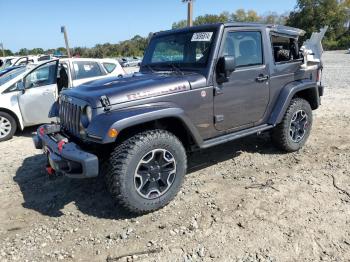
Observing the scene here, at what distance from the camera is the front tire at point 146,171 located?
336cm

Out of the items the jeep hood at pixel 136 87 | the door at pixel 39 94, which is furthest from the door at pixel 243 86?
the door at pixel 39 94

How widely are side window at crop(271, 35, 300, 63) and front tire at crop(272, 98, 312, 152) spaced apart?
637mm

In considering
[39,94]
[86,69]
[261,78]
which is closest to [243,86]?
[261,78]

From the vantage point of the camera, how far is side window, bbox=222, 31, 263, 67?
165 inches

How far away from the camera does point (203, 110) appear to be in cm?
395

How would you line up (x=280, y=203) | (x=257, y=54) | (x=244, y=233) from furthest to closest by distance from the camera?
(x=257, y=54), (x=280, y=203), (x=244, y=233)

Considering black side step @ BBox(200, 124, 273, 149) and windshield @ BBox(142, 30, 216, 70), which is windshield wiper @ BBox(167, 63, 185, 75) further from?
black side step @ BBox(200, 124, 273, 149)

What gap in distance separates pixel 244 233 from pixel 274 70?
2390 millimetres

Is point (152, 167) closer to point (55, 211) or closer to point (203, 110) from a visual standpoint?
point (203, 110)

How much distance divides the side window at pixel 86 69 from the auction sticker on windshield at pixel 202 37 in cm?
356

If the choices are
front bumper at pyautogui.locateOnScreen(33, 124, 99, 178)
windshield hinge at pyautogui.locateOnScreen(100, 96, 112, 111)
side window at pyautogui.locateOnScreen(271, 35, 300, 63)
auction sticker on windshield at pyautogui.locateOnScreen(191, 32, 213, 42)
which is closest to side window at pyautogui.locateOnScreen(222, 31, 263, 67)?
auction sticker on windshield at pyautogui.locateOnScreen(191, 32, 213, 42)

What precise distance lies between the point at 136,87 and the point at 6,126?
444 cm

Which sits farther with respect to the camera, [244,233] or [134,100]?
[134,100]

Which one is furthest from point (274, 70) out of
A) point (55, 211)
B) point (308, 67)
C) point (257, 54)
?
point (55, 211)
